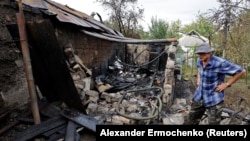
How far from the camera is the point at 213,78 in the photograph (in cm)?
416

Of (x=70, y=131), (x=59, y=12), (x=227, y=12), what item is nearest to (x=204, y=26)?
(x=227, y=12)

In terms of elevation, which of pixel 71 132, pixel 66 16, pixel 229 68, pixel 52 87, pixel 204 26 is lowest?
pixel 71 132

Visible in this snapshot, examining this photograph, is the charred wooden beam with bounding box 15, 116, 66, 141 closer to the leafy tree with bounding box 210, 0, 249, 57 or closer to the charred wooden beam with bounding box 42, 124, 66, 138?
the charred wooden beam with bounding box 42, 124, 66, 138

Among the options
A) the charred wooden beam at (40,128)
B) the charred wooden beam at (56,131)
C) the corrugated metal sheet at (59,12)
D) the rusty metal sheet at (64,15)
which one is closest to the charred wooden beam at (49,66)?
the charred wooden beam at (40,128)

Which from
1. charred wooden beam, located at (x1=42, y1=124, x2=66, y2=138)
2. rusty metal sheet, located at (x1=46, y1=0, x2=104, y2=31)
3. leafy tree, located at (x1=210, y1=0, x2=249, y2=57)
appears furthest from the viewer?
leafy tree, located at (x1=210, y1=0, x2=249, y2=57)

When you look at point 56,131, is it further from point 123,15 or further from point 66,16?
point 123,15

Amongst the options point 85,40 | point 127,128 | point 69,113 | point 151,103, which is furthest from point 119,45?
point 127,128

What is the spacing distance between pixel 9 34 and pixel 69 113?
186 centimetres

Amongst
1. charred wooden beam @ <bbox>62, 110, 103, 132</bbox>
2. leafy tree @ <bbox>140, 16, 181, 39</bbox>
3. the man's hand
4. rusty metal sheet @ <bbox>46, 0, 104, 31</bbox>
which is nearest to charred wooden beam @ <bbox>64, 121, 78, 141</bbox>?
charred wooden beam @ <bbox>62, 110, 103, 132</bbox>

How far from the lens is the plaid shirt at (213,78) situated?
405 cm

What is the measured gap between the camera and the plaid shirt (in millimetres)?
4047

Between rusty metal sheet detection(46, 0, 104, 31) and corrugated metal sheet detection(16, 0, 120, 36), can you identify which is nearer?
corrugated metal sheet detection(16, 0, 120, 36)

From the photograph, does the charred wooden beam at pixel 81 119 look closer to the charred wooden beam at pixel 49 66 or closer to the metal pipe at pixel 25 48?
the charred wooden beam at pixel 49 66

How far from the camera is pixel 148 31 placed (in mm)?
20766
